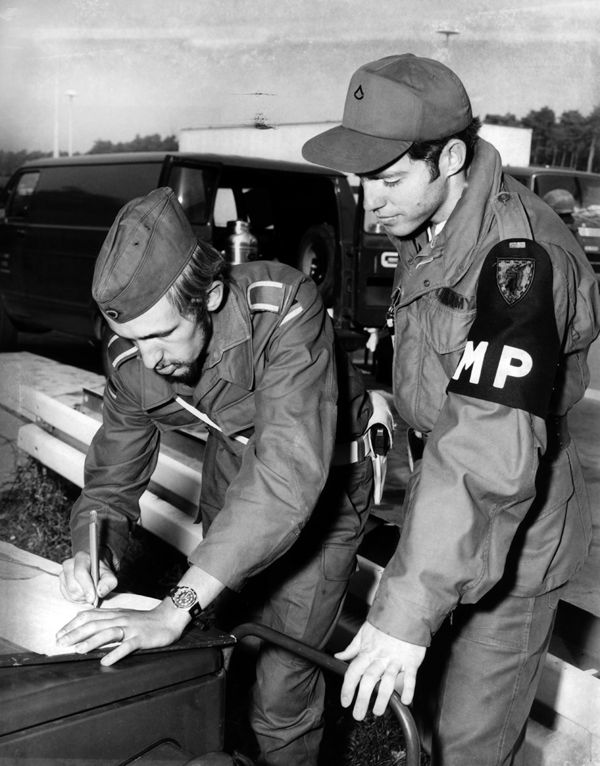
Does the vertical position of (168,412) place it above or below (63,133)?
below

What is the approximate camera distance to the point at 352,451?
2.13m

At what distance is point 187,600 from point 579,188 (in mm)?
7001

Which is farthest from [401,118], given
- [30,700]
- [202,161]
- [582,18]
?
[202,161]

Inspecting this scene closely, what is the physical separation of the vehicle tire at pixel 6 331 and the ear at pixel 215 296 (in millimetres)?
6491

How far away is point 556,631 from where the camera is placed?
8.05ft

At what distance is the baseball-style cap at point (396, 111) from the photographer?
148cm

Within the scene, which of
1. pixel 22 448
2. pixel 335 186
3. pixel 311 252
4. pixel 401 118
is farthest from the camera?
pixel 311 252

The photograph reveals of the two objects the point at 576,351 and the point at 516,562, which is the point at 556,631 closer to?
the point at 516,562

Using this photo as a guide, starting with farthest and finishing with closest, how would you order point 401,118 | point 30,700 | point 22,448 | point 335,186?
1. point 335,186
2. point 22,448
3. point 401,118
4. point 30,700

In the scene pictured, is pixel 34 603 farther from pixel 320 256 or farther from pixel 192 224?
pixel 320 256

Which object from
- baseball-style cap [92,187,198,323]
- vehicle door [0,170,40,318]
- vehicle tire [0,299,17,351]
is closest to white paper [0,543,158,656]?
baseball-style cap [92,187,198,323]

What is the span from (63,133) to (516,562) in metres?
2.39

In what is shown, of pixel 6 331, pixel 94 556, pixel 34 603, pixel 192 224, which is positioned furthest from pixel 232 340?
pixel 6 331

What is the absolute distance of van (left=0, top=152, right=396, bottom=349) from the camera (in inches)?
255
